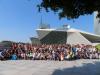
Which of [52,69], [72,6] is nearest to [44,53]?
[52,69]

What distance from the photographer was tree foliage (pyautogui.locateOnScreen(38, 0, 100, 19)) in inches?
439

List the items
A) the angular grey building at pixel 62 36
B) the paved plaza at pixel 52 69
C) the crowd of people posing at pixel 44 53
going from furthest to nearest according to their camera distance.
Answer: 1. the angular grey building at pixel 62 36
2. the crowd of people posing at pixel 44 53
3. the paved plaza at pixel 52 69

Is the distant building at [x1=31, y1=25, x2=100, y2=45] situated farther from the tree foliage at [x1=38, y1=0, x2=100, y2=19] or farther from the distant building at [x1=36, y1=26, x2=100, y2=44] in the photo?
the tree foliage at [x1=38, y1=0, x2=100, y2=19]

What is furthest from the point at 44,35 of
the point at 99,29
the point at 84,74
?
the point at 84,74

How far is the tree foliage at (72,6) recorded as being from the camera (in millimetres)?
11141

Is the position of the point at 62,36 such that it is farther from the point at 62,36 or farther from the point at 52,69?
the point at 52,69

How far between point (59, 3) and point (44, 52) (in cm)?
1868

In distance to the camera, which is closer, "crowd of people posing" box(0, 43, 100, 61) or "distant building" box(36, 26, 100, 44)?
"crowd of people posing" box(0, 43, 100, 61)

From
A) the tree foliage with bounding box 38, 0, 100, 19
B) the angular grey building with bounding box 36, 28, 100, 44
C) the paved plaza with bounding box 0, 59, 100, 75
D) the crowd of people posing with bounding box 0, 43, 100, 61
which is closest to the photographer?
the tree foliage with bounding box 38, 0, 100, 19

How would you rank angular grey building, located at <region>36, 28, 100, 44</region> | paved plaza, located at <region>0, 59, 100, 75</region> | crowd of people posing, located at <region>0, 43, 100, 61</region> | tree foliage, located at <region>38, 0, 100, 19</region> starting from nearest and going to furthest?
tree foliage, located at <region>38, 0, 100, 19</region>
paved plaza, located at <region>0, 59, 100, 75</region>
crowd of people posing, located at <region>0, 43, 100, 61</region>
angular grey building, located at <region>36, 28, 100, 44</region>

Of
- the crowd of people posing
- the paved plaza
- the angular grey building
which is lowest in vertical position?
the paved plaza

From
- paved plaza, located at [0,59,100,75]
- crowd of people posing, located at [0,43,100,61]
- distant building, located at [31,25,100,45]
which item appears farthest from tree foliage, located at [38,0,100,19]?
distant building, located at [31,25,100,45]

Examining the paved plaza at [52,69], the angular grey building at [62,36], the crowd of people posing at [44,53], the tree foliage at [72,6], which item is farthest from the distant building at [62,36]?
the tree foliage at [72,6]

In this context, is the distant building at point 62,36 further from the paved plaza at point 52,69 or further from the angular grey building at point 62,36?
the paved plaza at point 52,69
